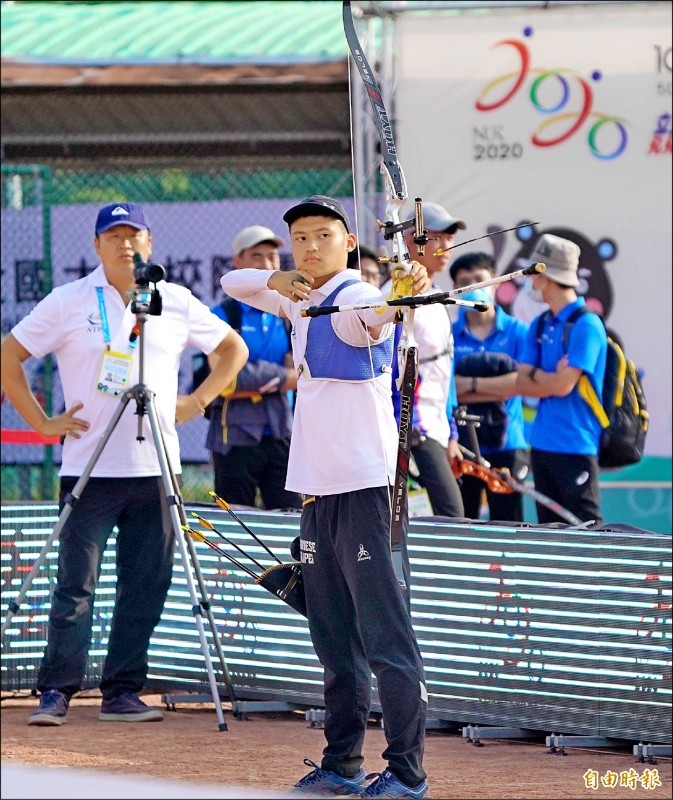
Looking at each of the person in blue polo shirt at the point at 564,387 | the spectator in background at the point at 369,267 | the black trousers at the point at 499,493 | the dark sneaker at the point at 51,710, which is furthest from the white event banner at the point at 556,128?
the dark sneaker at the point at 51,710

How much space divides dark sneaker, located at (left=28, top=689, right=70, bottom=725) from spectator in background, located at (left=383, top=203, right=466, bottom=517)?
2.01 metres

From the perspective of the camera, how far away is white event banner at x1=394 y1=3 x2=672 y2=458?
9.52m

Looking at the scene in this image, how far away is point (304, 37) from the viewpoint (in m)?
11.4

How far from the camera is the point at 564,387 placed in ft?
25.1

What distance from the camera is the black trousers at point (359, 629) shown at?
14.6 ft

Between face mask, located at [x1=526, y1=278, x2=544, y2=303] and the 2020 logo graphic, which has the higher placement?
the 2020 logo graphic

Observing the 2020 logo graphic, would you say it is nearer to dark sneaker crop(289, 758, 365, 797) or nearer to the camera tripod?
the camera tripod

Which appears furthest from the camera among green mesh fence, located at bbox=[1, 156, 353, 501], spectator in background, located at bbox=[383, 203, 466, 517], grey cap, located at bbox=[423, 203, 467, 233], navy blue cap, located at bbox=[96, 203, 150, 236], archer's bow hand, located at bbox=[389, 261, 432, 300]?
green mesh fence, located at bbox=[1, 156, 353, 501]

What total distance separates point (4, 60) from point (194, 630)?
18.4 feet

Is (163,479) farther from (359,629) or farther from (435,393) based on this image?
(359,629)

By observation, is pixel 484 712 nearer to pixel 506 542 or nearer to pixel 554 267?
pixel 506 542

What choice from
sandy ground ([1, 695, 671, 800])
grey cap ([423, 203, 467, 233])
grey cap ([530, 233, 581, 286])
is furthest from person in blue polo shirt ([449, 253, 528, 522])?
sandy ground ([1, 695, 671, 800])

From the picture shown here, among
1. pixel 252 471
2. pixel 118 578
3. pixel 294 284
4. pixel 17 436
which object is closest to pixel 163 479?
pixel 118 578

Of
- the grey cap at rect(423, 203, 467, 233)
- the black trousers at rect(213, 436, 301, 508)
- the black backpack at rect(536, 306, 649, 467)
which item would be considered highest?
the grey cap at rect(423, 203, 467, 233)
